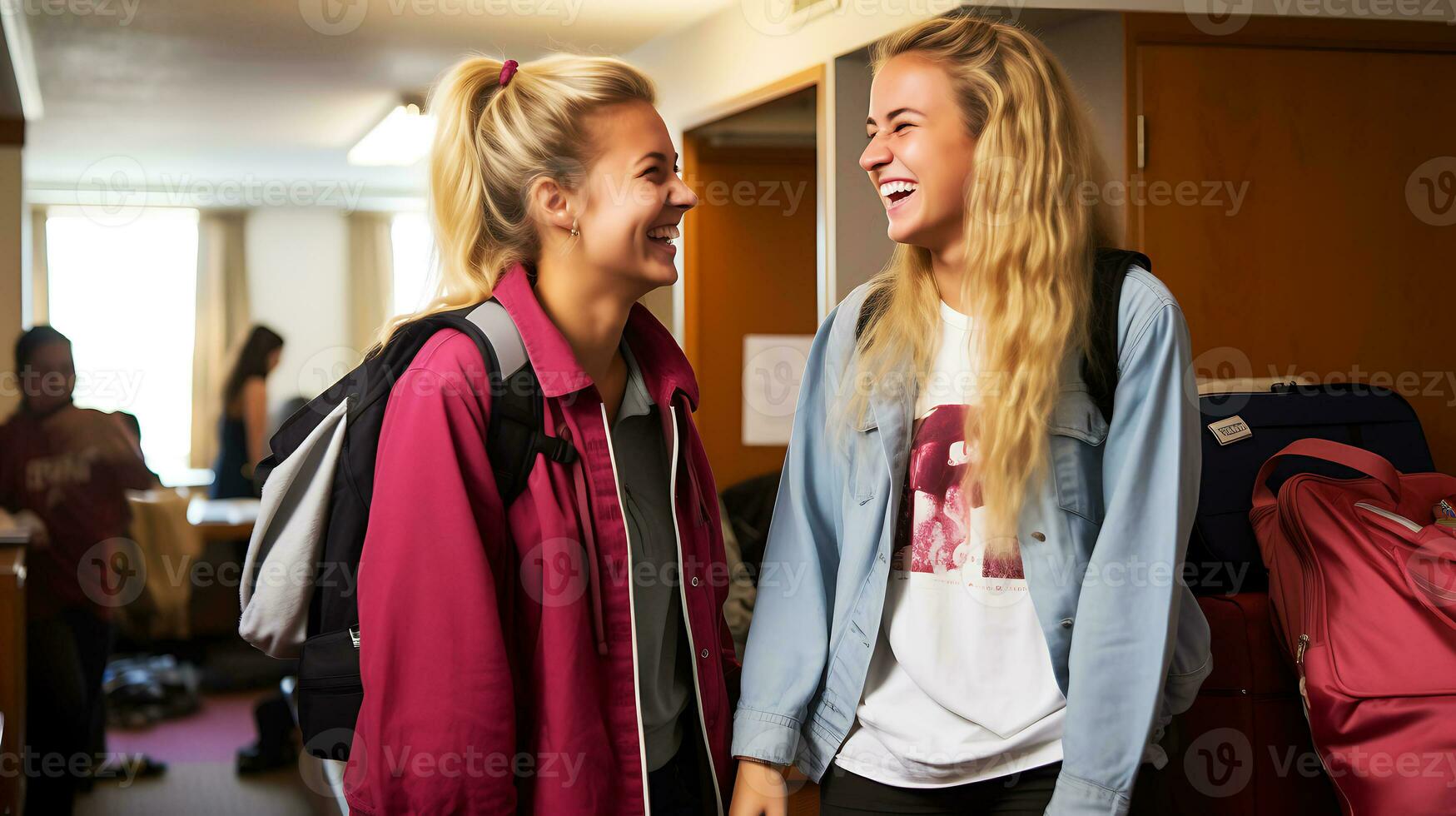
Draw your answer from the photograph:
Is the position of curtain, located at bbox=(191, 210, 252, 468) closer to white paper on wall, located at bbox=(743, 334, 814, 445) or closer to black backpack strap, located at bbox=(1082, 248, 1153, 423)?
white paper on wall, located at bbox=(743, 334, 814, 445)

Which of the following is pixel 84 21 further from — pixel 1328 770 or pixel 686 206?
pixel 1328 770

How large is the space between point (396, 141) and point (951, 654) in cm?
590

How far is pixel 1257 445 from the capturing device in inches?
81.7

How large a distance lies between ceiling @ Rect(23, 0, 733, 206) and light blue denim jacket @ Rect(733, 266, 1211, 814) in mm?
3119

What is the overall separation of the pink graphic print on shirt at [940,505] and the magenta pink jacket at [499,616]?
0.28 metres

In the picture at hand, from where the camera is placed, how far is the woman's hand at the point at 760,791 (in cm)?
132

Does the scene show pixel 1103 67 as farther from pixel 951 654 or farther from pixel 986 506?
pixel 951 654

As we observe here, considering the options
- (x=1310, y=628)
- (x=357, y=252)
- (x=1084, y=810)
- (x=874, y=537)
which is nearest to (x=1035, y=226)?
(x=874, y=537)

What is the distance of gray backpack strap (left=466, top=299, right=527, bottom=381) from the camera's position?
1264 millimetres

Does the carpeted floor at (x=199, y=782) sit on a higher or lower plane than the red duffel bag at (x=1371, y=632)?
lower

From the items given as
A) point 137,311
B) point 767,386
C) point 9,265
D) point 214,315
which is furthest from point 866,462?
point 214,315

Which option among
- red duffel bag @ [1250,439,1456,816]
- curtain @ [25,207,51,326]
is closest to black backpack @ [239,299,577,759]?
red duffel bag @ [1250,439,1456,816]

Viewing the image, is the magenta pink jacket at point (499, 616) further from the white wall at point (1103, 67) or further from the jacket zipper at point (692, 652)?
the white wall at point (1103, 67)

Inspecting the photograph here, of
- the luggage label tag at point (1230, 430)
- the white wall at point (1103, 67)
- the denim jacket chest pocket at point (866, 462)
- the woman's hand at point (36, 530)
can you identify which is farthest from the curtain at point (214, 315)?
the denim jacket chest pocket at point (866, 462)
